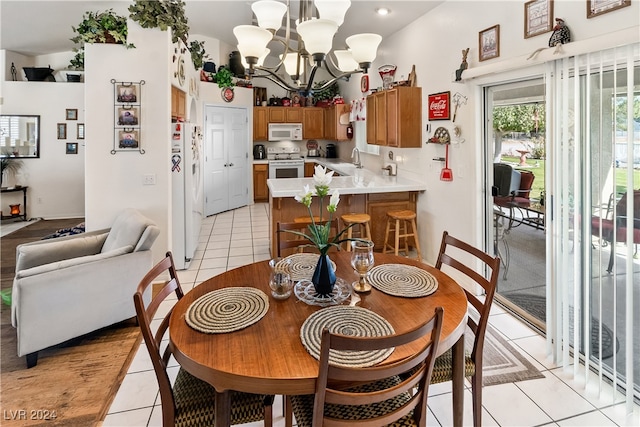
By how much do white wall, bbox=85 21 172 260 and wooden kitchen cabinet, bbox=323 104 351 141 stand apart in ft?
13.4

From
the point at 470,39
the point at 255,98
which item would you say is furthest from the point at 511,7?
the point at 255,98

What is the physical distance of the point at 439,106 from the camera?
3869mm

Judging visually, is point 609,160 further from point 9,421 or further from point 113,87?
point 113,87

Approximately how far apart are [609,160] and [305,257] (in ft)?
5.83

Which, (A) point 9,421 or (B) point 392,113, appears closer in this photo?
(A) point 9,421

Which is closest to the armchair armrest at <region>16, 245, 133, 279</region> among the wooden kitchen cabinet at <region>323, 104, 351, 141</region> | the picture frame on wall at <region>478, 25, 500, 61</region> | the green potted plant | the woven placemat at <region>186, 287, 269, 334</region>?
the woven placemat at <region>186, 287, 269, 334</region>

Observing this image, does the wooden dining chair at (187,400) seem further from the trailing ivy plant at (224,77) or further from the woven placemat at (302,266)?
the trailing ivy plant at (224,77)

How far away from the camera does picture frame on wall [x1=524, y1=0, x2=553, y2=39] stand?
243cm

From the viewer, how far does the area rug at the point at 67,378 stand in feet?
6.60

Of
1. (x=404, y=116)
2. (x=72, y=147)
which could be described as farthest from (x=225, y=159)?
(x=404, y=116)

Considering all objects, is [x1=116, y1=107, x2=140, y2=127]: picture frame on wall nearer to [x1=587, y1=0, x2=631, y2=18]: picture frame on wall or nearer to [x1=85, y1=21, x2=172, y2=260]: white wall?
[x1=85, y1=21, x2=172, y2=260]: white wall

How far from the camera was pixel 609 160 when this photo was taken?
2.05 m

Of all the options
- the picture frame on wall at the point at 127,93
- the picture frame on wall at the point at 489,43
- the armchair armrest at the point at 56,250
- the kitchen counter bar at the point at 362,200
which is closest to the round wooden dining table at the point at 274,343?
the armchair armrest at the point at 56,250

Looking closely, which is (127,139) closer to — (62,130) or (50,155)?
(62,130)
